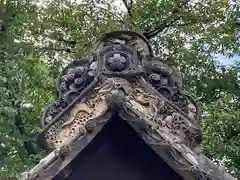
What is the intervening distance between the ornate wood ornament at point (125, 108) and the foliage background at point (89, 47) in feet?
11.6

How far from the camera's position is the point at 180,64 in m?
7.85

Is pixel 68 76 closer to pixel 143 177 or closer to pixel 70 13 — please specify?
pixel 143 177

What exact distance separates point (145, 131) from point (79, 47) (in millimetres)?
6013

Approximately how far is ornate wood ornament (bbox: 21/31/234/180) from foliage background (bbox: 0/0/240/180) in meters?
3.53

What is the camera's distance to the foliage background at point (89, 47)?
20.2ft

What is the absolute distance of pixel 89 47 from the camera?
6105 millimetres

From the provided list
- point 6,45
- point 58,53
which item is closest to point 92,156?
point 6,45

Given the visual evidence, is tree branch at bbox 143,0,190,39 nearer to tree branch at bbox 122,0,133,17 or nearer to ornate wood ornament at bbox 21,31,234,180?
tree branch at bbox 122,0,133,17

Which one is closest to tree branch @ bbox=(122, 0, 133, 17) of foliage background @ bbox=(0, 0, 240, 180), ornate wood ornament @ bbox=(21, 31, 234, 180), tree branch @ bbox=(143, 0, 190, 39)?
foliage background @ bbox=(0, 0, 240, 180)

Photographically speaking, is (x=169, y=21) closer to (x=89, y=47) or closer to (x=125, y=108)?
(x=89, y=47)

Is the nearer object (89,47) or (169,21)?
(89,47)

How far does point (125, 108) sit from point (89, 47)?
439 cm

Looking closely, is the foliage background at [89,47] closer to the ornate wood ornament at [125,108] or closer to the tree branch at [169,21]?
the tree branch at [169,21]

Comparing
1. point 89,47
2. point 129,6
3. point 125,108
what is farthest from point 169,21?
point 125,108
